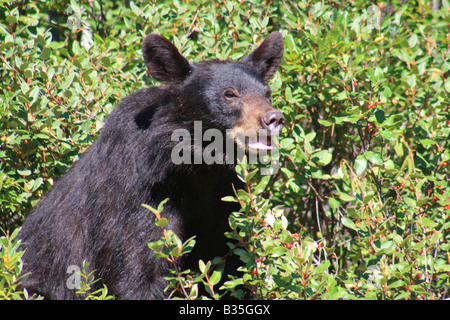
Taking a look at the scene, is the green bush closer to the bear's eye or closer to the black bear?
the black bear

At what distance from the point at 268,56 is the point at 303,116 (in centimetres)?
62

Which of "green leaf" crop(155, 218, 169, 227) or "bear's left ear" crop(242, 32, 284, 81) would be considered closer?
"green leaf" crop(155, 218, 169, 227)

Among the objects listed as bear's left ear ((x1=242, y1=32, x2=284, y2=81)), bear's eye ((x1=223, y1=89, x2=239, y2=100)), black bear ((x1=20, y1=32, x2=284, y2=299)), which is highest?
bear's left ear ((x1=242, y1=32, x2=284, y2=81))

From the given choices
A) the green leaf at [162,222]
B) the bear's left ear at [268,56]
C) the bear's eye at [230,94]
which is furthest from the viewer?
the bear's left ear at [268,56]

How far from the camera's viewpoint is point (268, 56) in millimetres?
4953

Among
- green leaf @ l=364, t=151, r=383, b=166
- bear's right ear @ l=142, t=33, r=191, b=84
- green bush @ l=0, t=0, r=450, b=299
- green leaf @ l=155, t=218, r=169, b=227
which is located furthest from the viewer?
bear's right ear @ l=142, t=33, r=191, b=84

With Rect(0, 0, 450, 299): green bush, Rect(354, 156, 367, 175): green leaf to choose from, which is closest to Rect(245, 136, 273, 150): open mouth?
Rect(0, 0, 450, 299): green bush

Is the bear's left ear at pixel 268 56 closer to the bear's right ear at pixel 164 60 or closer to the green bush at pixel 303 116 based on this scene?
the green bush at pixel 303 116

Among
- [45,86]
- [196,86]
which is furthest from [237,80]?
[45,86]

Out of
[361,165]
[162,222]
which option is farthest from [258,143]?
[162,222]

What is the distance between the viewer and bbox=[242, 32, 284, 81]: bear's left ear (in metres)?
4.88

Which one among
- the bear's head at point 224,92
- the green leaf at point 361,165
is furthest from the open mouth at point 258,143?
the green leaf at point 361,165

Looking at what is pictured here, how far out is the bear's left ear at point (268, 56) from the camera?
16.0ft

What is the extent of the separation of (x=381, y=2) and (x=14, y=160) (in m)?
4.11
